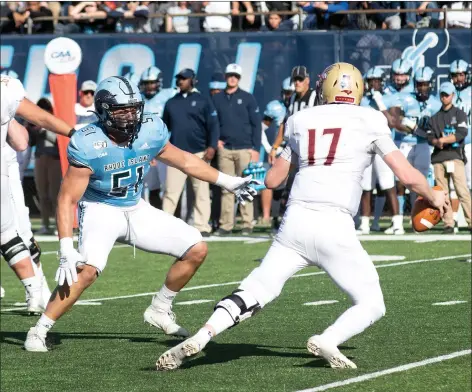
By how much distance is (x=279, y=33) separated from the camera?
18.3 meters

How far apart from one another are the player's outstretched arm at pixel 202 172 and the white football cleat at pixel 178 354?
1.25 m

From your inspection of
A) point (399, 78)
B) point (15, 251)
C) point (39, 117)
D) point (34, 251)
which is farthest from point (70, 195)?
point (399, 78)

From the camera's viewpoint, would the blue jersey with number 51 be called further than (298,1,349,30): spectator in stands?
No

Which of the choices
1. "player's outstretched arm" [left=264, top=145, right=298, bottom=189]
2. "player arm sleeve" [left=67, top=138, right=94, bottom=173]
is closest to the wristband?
"player arm sleeve" [left=67, top=138, right=94, bottom=173]

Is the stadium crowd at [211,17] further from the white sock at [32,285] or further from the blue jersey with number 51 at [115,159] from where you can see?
the blue jersey with number 51 at [115,159]

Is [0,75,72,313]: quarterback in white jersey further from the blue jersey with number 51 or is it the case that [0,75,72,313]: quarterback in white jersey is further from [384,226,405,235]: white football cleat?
[384,226,405,235]: white football cleat

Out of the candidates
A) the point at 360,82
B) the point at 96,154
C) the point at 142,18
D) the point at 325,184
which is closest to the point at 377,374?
the point at 325,184

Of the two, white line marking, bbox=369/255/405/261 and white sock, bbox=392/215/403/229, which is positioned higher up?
white line marking, bbox=369/255/405/261

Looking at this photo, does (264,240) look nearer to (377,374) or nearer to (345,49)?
(345,49)

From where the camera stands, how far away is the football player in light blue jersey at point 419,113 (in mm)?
15945

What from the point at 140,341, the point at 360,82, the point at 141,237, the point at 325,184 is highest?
the point at 360,82

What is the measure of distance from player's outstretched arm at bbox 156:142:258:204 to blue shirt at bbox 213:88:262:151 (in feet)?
27.7

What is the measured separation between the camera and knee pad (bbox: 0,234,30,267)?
849 cm

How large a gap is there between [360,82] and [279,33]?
11429 mm
